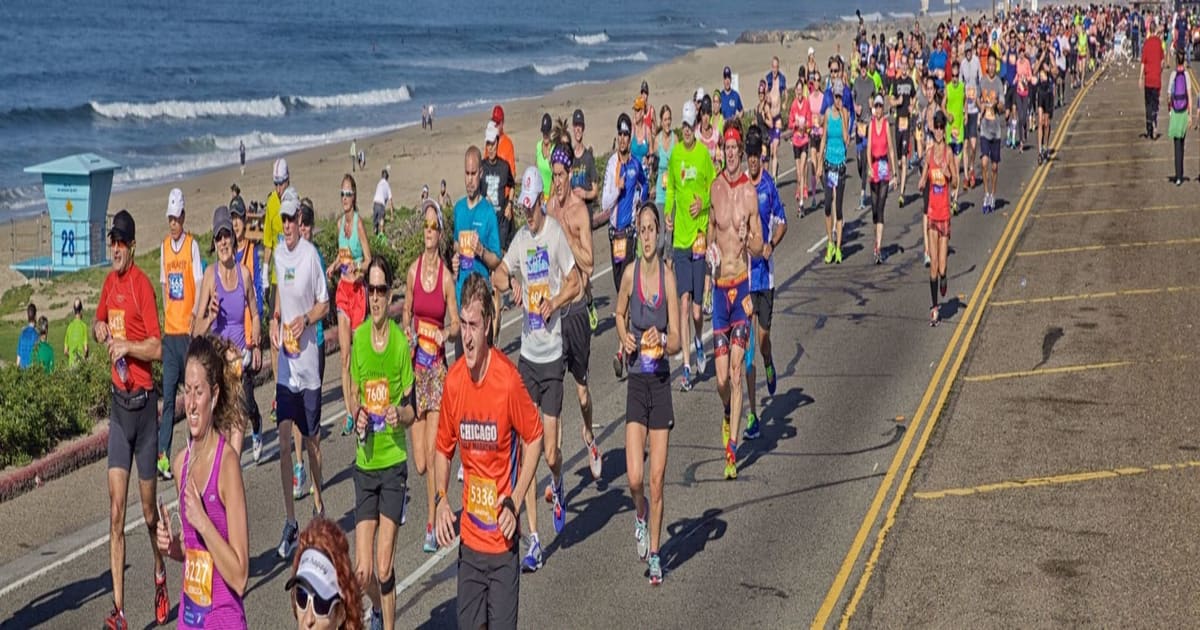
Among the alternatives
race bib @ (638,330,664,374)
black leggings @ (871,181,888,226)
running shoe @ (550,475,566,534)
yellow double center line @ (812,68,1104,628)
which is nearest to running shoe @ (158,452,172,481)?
running shoe @ (550,475,566,534)

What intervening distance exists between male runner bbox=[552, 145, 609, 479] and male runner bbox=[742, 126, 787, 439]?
1.75 metres

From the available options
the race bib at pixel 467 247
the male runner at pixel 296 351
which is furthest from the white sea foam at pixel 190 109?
the male runner at pixel 296 351

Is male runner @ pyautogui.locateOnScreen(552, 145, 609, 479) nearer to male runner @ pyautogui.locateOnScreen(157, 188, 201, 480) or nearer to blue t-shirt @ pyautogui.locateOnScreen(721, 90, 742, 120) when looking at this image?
male runner @ pyautogui.locateOnScreen(157, 188, 201, 480)

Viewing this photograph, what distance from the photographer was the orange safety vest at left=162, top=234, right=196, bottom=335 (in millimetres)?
12703

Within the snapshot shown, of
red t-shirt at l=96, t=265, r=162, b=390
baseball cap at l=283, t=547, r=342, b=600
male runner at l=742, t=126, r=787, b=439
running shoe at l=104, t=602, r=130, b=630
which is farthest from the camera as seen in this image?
male runner at l=742, t=126, r=787, b=439

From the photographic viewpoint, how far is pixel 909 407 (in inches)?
601

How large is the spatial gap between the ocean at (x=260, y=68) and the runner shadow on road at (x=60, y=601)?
121 feet

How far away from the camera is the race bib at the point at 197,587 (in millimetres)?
6945

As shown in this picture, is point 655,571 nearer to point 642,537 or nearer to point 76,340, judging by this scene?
point 642,537

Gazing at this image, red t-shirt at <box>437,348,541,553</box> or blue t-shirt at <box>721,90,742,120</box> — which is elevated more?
blue t-shirt at <box>721,90,742,120</box>

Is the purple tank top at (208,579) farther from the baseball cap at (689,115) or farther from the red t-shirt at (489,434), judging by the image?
the baseball cap at (689,115)

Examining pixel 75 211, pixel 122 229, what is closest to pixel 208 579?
pixel 122 229

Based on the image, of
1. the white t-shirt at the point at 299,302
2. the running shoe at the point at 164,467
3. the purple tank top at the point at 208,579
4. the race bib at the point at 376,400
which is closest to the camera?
the purple tank top at the point at 208,579

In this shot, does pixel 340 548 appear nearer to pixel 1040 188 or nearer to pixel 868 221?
pixel 868 221
